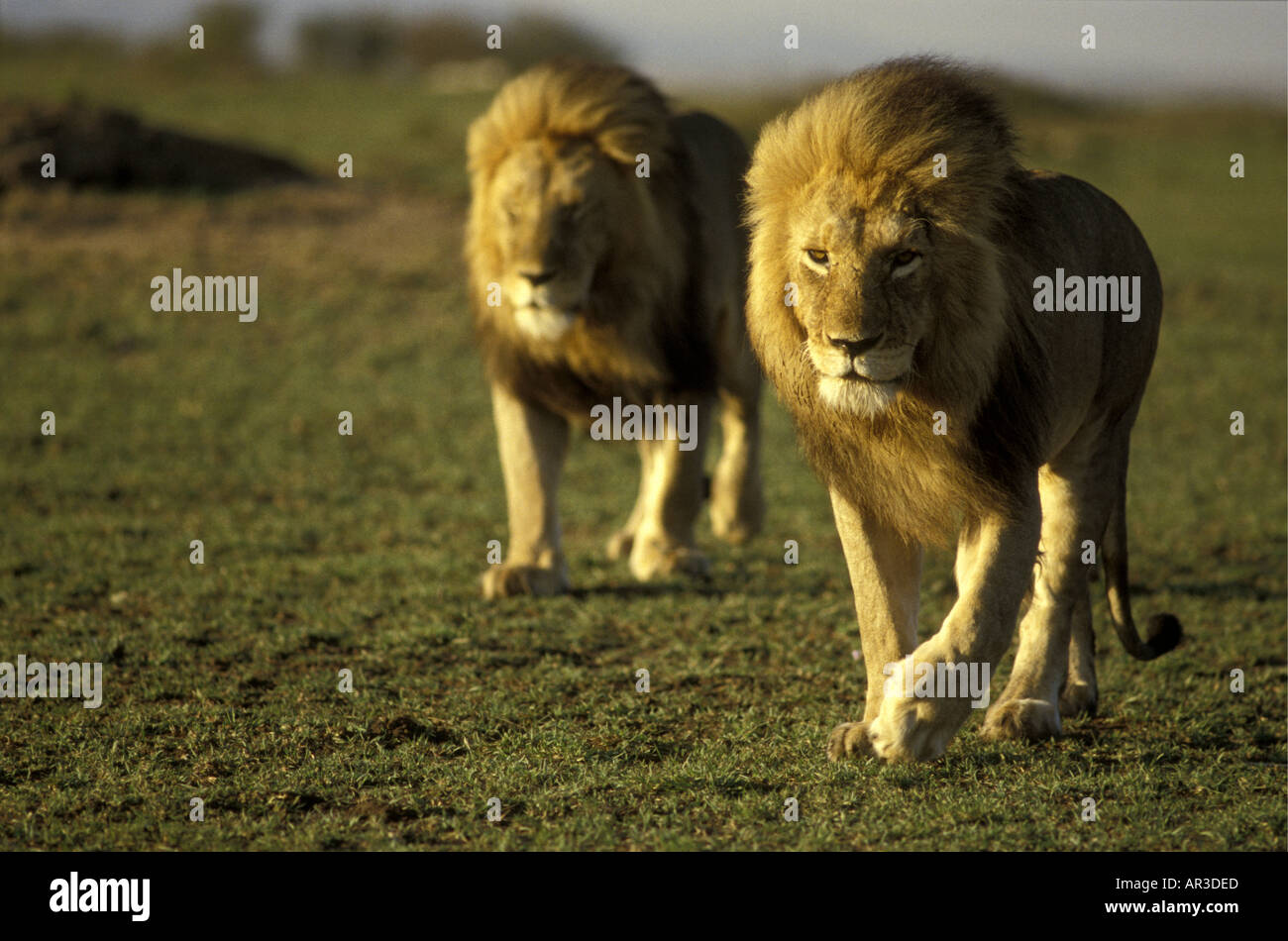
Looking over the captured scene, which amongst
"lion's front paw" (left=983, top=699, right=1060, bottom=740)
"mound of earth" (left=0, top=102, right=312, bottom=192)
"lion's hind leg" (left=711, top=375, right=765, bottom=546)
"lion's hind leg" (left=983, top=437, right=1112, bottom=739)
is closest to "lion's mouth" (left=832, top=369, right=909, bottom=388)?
"lion's hind leg" (left=983, top=437, right=1112, bottom=739)

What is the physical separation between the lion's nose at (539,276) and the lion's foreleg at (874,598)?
2.04 meters

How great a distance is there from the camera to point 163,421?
1007cm

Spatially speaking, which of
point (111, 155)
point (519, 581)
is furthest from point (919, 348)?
point (111, 155)

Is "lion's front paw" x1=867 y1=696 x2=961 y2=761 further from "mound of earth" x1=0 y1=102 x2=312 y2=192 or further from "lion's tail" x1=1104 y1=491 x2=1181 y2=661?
"mound of earth" x1=0 y1=102 x2=312 y2=192

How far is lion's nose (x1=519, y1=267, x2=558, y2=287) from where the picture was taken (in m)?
5.80

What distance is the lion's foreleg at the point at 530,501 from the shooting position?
6.26m

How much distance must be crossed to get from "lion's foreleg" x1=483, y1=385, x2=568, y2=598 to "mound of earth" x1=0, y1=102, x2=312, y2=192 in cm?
1036

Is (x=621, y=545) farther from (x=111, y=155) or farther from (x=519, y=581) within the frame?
(x=111, y=155)

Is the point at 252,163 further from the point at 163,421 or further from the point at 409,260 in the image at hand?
the point at 163,421

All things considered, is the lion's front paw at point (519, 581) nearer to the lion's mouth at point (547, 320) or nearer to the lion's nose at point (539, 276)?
the lion's mouth at point (547, 320)

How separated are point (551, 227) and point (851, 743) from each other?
2.71 m

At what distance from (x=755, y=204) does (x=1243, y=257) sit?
1573 centimetres

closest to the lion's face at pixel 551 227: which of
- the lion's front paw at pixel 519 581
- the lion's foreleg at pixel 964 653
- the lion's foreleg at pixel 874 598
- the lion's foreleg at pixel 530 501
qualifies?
the lion's foreleg at pixel 530 501
